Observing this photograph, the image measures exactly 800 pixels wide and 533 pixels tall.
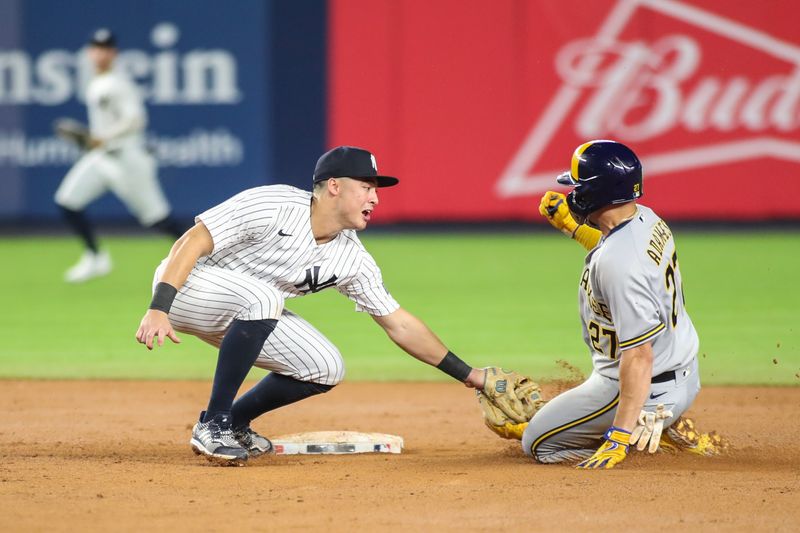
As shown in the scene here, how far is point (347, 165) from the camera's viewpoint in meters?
5.10

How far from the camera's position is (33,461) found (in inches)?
202

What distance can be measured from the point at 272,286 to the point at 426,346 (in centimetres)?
71

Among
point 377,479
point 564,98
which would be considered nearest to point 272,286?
point 377,479

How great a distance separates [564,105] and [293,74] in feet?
12.2

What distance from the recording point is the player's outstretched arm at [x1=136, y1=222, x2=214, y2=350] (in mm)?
4715

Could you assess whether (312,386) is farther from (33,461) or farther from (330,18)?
(330,18)

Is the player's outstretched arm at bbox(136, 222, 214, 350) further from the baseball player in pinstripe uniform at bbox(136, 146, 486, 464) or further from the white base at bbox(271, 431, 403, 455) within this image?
the white base at bbox(271, 431, 403, 455)

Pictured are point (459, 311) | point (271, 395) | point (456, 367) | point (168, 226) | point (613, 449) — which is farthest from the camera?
point (168, 226)

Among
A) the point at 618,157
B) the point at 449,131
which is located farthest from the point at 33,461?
the point at 449,131

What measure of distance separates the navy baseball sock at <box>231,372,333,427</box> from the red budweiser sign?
10977mm

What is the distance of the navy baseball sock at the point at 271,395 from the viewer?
17.6ft

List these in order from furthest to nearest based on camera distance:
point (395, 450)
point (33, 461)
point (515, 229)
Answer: point (515, 229) → point (395, 450) → point (33, 461)

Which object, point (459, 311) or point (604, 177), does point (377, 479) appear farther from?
point (459, 311)

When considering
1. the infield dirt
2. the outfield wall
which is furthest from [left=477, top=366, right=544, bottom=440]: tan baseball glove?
the outfield wall
